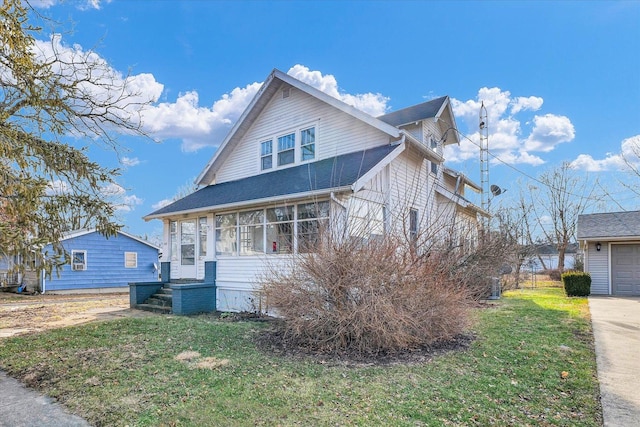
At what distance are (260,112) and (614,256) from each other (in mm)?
17028

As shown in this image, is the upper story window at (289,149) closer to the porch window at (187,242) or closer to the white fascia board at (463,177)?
the porch window at (187,242)

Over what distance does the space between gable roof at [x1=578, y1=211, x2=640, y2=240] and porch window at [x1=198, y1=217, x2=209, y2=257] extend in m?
16.4

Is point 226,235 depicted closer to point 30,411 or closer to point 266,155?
point 266,155

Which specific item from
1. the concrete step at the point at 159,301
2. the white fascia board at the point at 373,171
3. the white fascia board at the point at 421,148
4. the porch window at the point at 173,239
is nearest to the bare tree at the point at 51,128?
the white fascia board at the point at 373,171

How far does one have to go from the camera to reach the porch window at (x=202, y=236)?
43.6 feet

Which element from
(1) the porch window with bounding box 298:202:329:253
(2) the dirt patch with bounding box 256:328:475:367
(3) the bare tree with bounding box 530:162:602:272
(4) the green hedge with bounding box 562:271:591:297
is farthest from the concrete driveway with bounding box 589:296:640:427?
(3) the bare tree with bounding box 530:162:602:272

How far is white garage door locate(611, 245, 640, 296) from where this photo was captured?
1656 cm

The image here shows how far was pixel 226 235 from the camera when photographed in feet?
40.9

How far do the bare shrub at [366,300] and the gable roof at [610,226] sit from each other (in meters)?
13.9

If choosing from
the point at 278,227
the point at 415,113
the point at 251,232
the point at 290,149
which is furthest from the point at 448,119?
the point at 251,232

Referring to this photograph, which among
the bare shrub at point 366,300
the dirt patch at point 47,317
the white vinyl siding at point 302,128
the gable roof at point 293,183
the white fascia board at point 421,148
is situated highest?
the white vinyl siding at point 302,128

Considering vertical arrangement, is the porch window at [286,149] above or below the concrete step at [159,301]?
above

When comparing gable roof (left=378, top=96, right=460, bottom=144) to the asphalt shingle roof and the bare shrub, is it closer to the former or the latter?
the asphalt shingle roof

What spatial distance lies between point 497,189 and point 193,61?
1464cm
